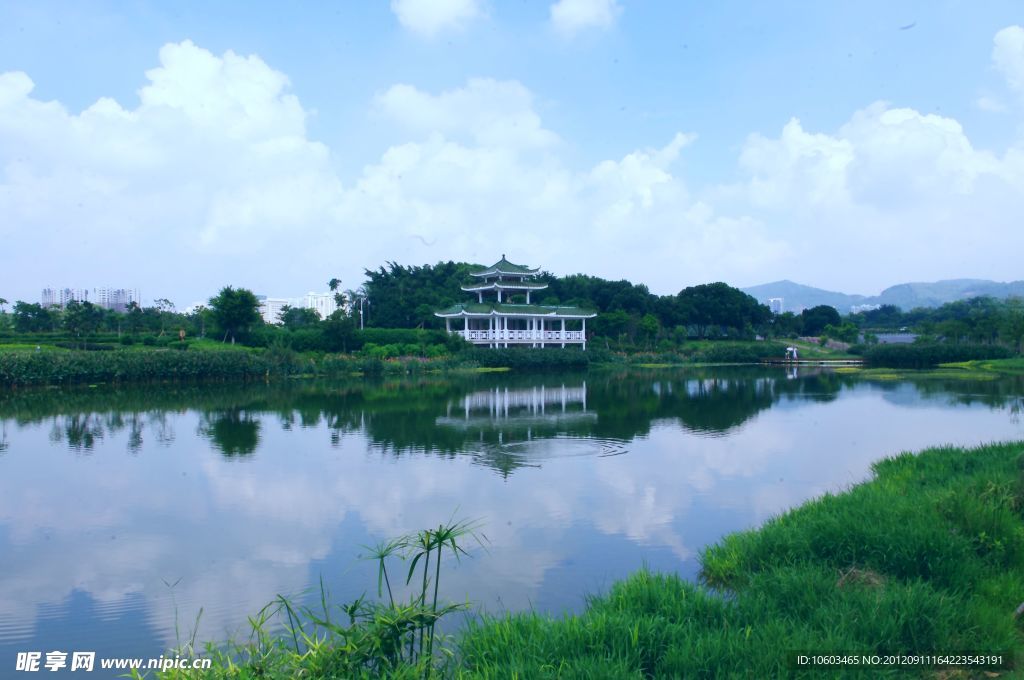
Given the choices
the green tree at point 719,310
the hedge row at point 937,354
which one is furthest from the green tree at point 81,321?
the hedge row at point 937,354

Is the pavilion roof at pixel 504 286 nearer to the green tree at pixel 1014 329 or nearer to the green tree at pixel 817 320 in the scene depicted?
the green tree at pixel 1014 329

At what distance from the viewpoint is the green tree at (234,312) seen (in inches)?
1307

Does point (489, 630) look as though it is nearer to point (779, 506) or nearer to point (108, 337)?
point (779, 506)

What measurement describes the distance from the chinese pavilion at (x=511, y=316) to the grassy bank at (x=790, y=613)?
32521 millimetres

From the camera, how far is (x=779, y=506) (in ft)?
25.7

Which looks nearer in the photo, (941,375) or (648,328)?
(941,375)

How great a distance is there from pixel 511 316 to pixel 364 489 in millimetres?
30243

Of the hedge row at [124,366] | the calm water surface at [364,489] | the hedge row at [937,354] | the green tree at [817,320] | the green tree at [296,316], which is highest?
the green tree at [296,316]

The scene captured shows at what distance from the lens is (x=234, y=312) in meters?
33.2

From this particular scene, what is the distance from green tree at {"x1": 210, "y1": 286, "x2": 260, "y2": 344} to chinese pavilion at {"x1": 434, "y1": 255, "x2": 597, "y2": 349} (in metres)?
10.2

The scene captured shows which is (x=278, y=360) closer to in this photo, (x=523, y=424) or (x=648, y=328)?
(x=523, y=424)

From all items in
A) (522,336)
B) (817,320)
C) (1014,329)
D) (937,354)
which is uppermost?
(817,320)

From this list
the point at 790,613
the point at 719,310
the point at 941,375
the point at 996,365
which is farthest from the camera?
the point at 719,310

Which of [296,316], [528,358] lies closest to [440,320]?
[528,358]
